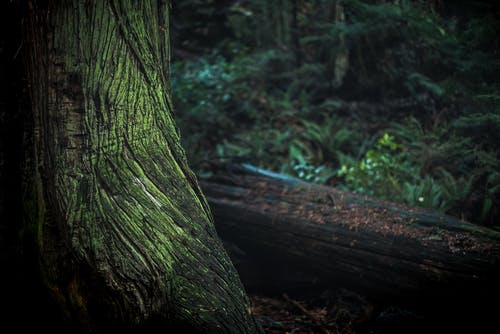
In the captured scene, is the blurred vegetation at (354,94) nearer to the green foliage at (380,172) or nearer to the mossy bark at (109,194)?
the green foliage at (380,172)

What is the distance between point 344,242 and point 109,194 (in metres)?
2.41

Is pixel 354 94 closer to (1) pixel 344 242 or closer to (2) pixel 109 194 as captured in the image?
(1) pixel 344 242

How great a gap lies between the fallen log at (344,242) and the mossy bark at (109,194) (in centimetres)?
149

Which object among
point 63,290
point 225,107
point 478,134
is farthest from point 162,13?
point 225,107

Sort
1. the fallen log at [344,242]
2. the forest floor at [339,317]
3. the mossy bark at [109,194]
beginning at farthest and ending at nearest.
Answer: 1. the forest floor at [339,317]
2. the fallen log at [344,242]
3. the mossy bark at [109,194]

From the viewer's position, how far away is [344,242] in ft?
12.2

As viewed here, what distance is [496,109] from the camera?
15.9 ft

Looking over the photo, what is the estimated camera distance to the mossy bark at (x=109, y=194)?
224 centimetres

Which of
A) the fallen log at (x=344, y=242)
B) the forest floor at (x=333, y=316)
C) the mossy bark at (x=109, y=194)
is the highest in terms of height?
the mossy bark at (x=109, y=194)

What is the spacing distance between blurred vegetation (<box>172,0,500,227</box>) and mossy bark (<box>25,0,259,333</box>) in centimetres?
280

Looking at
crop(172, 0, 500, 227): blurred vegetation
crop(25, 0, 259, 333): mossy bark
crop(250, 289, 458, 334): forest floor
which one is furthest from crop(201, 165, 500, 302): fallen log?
crop(25, 0, 259, 333): mossy bark

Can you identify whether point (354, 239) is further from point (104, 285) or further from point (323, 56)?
point (323, 56)

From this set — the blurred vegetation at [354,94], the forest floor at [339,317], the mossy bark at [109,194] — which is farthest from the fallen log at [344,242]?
the mossy bark at [109,194]

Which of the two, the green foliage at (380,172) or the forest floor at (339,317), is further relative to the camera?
the green foliage at (380,172)
